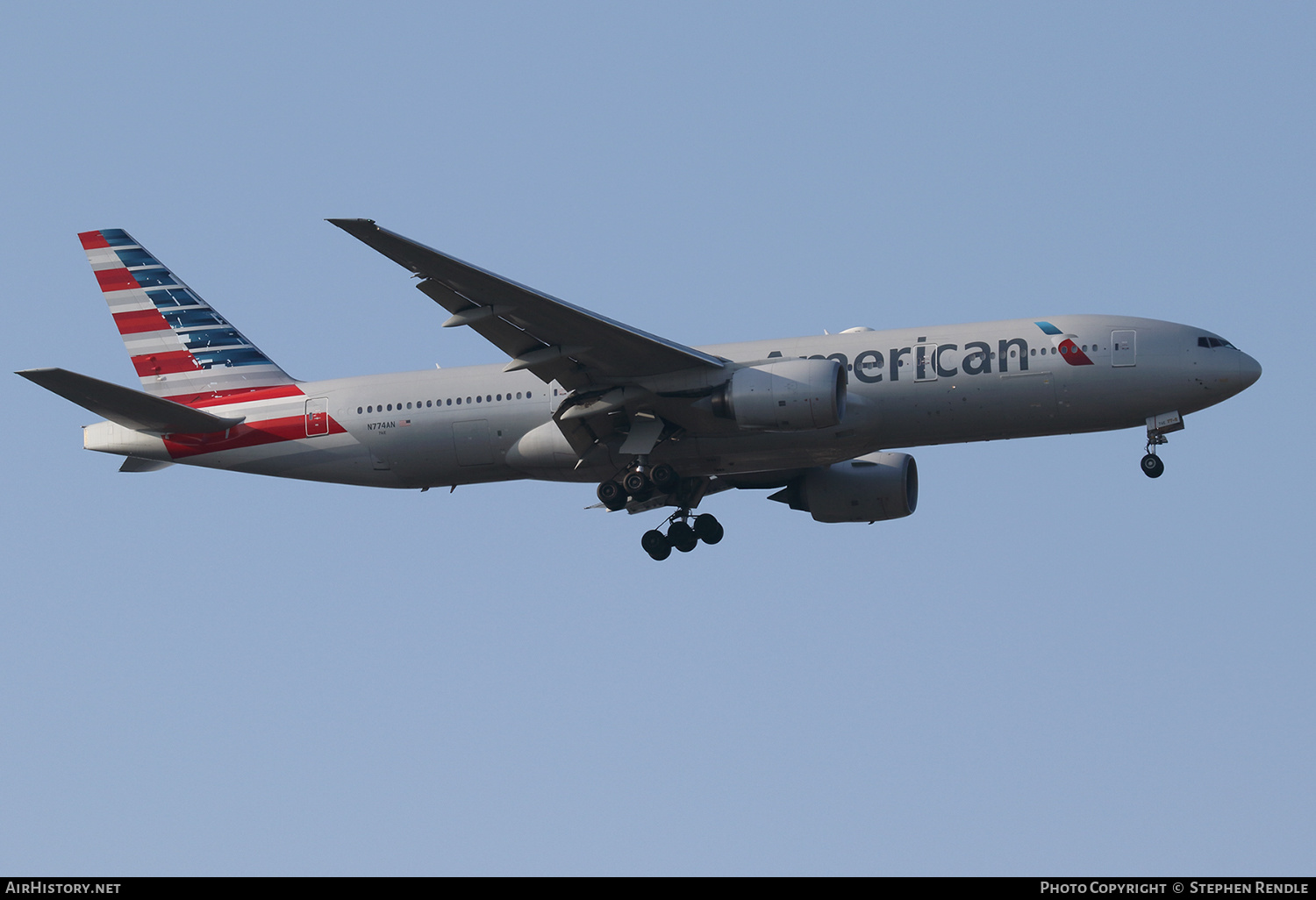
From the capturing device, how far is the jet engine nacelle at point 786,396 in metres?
32.4

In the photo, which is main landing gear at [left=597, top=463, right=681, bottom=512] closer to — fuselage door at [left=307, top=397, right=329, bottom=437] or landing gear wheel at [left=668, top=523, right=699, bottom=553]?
landing gear wheel at [left=668, top=523, right=699, bottom=553]

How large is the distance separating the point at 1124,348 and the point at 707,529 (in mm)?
10958

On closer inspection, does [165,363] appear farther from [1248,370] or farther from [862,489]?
[1248,370]

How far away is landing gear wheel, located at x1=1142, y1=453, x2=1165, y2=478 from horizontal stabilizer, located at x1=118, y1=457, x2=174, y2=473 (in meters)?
22.7

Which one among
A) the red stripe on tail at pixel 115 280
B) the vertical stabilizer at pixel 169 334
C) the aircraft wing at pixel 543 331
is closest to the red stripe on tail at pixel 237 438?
the vertical stabilizer at pixel 169 334

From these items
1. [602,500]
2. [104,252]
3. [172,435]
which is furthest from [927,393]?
[104,252]

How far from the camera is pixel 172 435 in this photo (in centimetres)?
3769

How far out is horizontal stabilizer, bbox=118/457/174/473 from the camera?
38.1 m

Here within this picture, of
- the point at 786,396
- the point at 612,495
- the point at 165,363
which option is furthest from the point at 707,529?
the point at 165,363

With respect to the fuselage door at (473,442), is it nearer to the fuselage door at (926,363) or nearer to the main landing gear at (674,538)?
the main landing gear at (674,538)

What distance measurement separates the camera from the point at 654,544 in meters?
38.2
